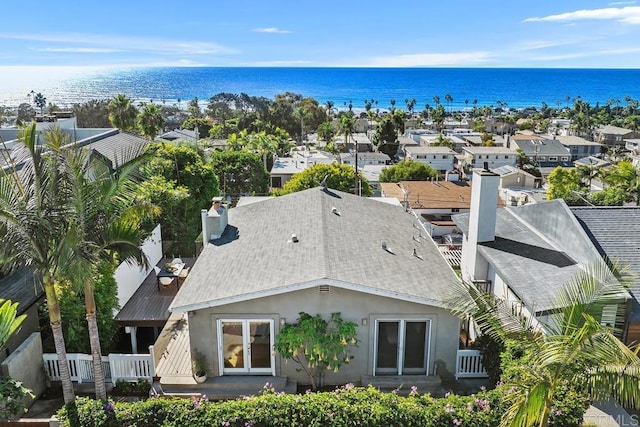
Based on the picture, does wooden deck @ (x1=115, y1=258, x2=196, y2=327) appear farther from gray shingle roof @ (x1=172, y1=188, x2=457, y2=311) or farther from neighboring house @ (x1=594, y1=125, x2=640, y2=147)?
neighboring house @ (x1=594, y1=125, x2=640, y2=147)

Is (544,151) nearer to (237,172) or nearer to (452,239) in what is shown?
(452,239)

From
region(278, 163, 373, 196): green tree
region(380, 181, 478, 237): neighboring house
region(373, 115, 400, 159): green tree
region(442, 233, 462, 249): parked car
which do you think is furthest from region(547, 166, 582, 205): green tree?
region(373, 115, 400, 159): green tree

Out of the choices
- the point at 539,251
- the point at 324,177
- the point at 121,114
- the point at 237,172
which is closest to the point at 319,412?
the point at 539,251

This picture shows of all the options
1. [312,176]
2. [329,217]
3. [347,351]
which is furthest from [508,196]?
[347,351]

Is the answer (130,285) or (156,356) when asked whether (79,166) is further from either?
(130,285)

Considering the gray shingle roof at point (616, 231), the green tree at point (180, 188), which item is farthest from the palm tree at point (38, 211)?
the green tree at point (180, 188)

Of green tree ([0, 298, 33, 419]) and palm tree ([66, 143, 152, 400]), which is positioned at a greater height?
palm tree ([66, 143, 152, 400])
